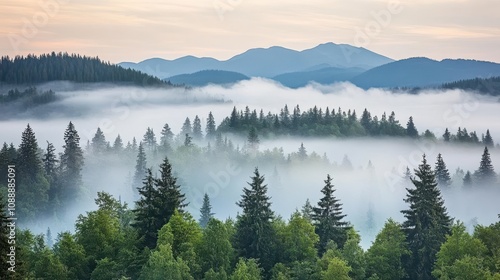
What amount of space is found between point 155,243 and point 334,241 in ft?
56.5

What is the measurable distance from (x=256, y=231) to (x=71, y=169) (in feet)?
339

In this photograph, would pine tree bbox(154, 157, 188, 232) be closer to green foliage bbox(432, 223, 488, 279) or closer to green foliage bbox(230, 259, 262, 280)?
green foliage bbox(230, 259, 262, 280)

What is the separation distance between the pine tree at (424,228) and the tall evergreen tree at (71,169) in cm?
10271

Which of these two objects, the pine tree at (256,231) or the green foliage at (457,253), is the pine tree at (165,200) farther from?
the green foliage at (457,253)

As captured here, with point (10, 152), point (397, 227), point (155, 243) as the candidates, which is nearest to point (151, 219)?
point (155, 243)

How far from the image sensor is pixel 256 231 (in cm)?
6769

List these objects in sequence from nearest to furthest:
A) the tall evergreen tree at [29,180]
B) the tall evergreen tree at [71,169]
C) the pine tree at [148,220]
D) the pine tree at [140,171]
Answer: the pine tree at [148,220] → the tall evergreen tree at [29,180] → the tall evergreen tree at [71,169] → the pine tree at [140,171]

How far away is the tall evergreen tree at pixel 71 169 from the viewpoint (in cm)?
16012

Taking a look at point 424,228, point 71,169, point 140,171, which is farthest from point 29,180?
point 424,228

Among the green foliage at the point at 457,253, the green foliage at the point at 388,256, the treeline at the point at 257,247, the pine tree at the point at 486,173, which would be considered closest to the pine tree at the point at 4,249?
the treeline at the point at 257,247

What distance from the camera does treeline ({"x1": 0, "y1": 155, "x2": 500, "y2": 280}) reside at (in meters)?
61.4

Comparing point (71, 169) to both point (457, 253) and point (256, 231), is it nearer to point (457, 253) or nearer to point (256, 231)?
point (256, 231)

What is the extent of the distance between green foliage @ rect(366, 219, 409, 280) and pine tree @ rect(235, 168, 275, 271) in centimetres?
870

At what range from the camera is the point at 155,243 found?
220 feet
